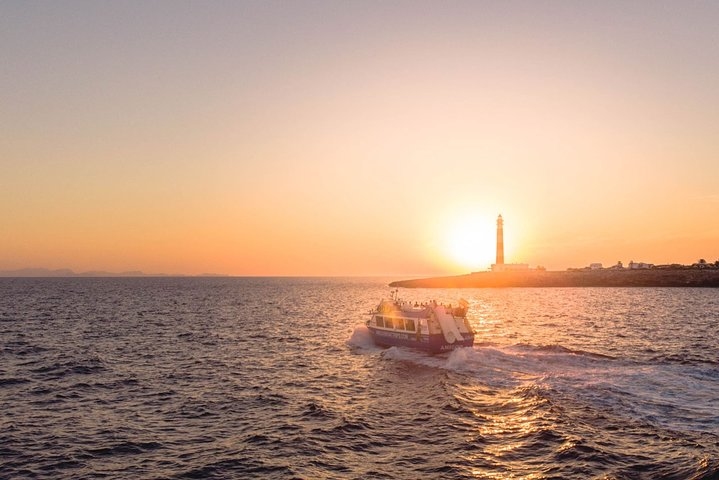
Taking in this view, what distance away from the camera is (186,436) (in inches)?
898

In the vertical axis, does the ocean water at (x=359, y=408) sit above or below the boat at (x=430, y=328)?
below

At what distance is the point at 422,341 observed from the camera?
1759 inches

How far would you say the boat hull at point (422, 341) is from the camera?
43.8 meters

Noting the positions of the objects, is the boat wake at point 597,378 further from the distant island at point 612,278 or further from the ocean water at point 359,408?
the distant island at point 612,278

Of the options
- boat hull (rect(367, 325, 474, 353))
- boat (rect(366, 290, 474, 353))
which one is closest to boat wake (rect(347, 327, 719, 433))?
boat hull (rect(367, 325, 474, 353))

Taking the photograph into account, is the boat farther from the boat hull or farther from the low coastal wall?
the low coastal wall

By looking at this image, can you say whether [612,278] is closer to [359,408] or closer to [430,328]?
[430,328]

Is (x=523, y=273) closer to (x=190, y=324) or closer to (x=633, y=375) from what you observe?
(x=190, y=324)

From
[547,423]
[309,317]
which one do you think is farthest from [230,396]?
[309,317]

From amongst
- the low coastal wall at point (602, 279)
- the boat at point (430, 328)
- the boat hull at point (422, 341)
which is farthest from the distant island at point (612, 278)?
the boat hull at point (422, 341)

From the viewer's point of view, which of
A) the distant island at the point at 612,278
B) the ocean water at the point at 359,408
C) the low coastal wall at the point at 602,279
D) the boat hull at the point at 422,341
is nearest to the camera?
the ocean water at the point at 359,408

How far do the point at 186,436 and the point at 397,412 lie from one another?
1096cm

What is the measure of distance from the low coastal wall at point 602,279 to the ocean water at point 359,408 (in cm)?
11569

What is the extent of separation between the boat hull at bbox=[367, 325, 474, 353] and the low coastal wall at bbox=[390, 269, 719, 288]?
139 metres
